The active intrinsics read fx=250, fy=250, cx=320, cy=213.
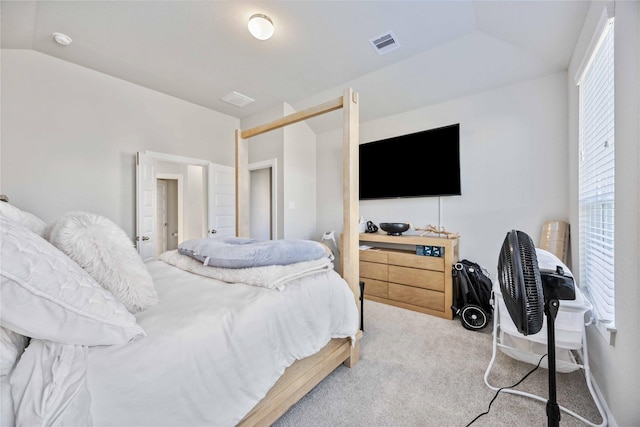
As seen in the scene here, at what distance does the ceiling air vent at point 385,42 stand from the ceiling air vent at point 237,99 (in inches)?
76.8

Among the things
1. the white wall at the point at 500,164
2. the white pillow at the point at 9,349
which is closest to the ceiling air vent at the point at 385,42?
the white wall at the point at 500,164

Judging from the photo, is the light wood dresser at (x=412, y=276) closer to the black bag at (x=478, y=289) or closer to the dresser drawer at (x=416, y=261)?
the dresser drawer at (x=416, y=261)

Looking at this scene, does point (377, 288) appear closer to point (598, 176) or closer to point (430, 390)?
point (430, 390)

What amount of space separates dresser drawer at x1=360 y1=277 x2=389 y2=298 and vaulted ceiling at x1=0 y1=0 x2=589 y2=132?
237 cm

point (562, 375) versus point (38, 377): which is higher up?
point (38, 377)

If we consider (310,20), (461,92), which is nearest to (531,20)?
(461,92)

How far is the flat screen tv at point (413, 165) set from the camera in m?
2.99

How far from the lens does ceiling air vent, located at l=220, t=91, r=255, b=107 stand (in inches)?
142

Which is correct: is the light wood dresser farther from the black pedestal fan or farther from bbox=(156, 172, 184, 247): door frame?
bbox=(156, 172, 184, 247): door frame

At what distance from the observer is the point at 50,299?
66cm

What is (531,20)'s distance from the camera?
201 cm

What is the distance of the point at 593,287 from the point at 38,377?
9.38ft

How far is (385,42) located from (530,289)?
265 cm

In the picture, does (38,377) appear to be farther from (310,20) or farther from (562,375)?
(310,20)
